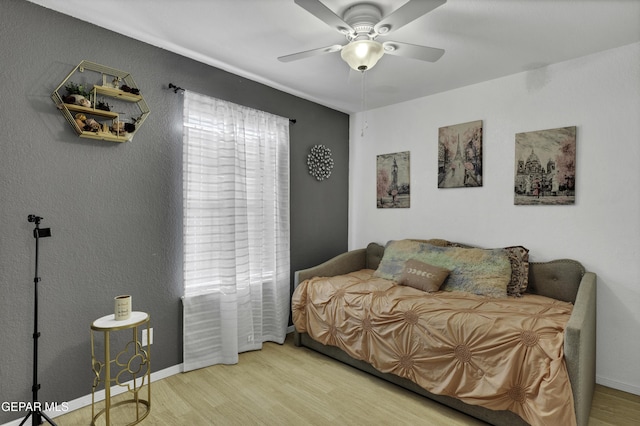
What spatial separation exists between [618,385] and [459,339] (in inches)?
59.3

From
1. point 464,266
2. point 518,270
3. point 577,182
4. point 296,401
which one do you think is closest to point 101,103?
point 296,401

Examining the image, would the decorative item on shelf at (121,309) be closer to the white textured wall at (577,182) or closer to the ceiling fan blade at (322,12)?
the ceiling fan blade at (322,12)

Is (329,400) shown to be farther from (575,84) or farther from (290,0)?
(575,84)

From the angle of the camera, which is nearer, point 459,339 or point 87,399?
point 459,339

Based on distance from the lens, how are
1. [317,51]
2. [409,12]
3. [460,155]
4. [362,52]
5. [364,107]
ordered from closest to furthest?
[409,12] → [362,52] → [317,51] → [460,155] → [364,107]

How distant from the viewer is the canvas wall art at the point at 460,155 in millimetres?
3176

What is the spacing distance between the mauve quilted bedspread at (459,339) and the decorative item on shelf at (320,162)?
1.32 m

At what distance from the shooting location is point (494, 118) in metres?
3.08

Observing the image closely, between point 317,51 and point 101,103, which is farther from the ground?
point 317,51

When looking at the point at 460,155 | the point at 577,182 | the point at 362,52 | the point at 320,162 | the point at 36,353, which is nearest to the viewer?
the point at 36,353

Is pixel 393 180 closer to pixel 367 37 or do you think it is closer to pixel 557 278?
pixel 557 278

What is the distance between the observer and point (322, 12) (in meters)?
1.67

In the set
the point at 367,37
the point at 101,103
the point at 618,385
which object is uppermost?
the point at 367,37

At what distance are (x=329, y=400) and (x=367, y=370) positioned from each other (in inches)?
18.4
